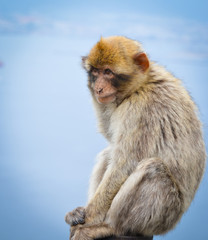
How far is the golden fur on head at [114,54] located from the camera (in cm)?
383

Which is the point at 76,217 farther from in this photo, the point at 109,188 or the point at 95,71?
the point at 95,71

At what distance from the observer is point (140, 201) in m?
3.55

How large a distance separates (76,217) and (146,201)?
2.18 feet

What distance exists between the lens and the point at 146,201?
3531 mm

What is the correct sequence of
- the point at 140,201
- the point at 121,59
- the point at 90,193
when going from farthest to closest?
the point at 90,193 < the point at 121,59 < the point at 140,201

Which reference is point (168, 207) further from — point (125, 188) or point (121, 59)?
point (121, 59)

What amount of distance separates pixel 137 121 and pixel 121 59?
1.95ft

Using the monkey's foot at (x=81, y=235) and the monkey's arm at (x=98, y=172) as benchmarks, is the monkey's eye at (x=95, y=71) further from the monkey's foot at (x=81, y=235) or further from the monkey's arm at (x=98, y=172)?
the monkey's foot at (x=81, y=235)

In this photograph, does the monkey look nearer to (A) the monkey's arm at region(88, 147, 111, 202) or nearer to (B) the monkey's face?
(B) the monkey's face

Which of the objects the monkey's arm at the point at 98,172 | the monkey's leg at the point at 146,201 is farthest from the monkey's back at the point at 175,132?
the monkey's arm at the point at 98,172

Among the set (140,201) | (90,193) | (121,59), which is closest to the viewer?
(140,201)

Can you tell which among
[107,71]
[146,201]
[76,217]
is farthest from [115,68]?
[76,217]

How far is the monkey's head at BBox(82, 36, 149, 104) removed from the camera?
3830 mm

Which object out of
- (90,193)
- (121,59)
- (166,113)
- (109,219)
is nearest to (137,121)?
(166,113)
